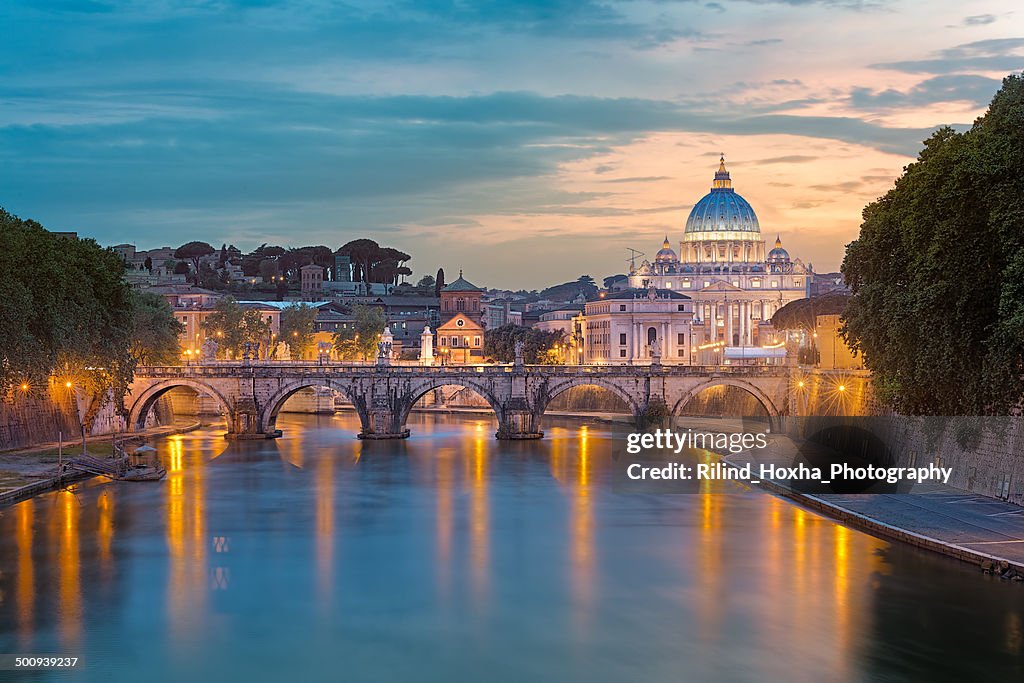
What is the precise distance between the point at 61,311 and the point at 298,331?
7893 centimetres

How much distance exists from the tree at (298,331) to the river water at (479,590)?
260 feet

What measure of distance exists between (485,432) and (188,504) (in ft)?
129

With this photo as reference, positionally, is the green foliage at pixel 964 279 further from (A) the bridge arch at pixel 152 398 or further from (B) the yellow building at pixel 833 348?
(A) the bridge arch at pixel 152 398

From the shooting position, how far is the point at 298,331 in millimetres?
140375

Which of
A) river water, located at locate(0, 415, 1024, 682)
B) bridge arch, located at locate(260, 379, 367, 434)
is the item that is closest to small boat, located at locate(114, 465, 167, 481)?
river water, located at locate(0, 415, 1024, 682)

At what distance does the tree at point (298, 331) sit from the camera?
139 meters

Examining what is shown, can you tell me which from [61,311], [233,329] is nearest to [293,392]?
[61,311]

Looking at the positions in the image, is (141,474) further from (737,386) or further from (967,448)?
(737,386)

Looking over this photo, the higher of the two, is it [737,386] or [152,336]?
[152,336]

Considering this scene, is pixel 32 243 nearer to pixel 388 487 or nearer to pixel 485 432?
pixel 388 487

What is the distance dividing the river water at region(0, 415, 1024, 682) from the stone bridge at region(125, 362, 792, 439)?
23951mm

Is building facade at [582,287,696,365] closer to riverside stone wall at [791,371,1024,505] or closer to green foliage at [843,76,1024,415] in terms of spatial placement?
riverside stone wall at [791,371,1024,505]

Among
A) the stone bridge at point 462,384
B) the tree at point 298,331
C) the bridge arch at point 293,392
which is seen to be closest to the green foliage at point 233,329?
the tree at point 298,331

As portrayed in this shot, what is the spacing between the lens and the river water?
31.8m
